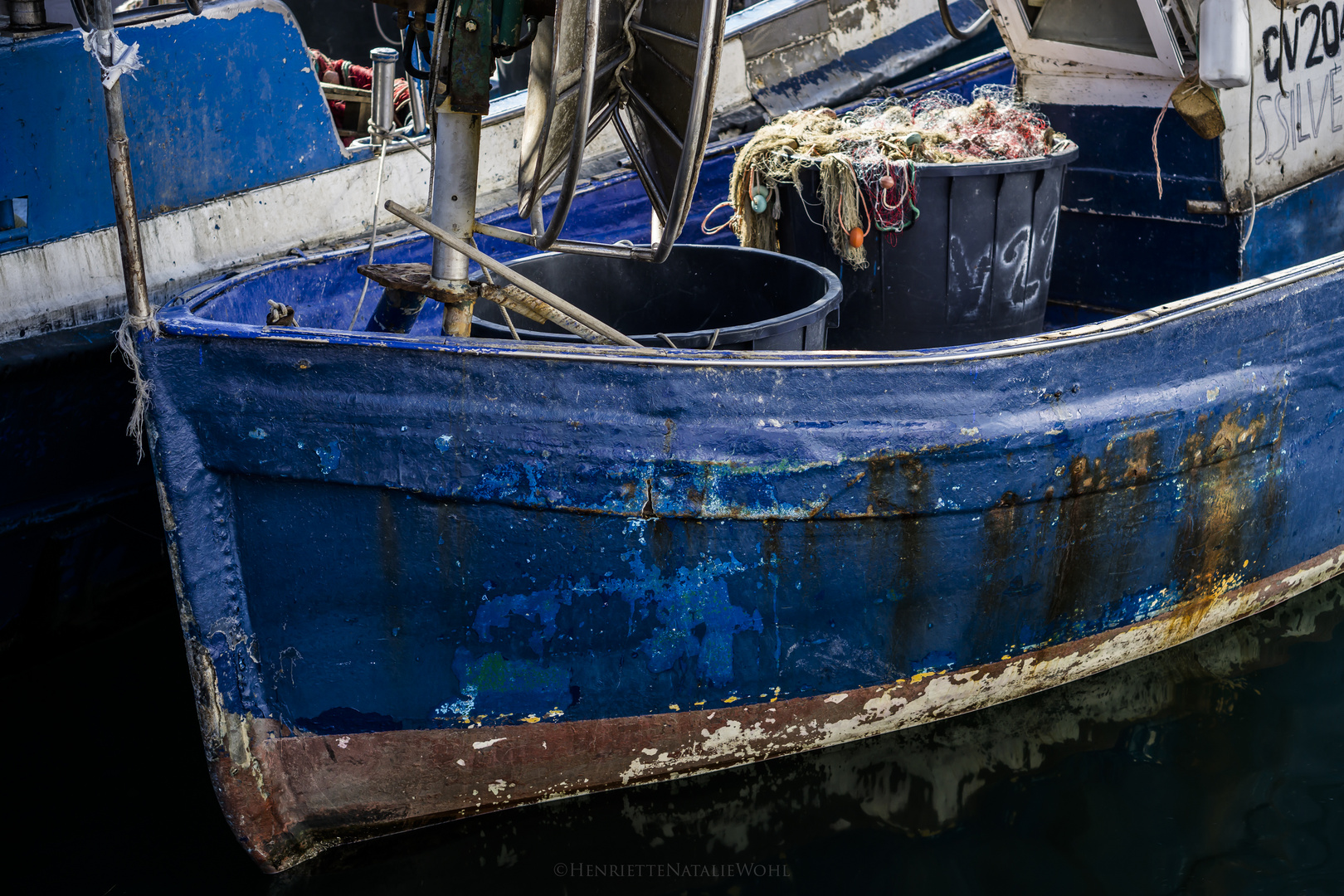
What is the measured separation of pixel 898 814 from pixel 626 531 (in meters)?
1.10

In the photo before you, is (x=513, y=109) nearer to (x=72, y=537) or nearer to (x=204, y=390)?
(x=72, y=537)

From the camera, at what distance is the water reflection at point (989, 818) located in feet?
9.18

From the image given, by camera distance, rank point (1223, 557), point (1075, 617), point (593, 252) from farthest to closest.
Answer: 1. point (1223, 557)
2. point (1075, 617)
3. point (593, 252)

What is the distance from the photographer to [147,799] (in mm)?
3227

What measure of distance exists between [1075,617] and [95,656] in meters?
3.17


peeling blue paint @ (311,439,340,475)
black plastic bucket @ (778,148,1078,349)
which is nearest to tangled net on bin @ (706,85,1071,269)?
black plastic bucket @ (778,148,1078,349)

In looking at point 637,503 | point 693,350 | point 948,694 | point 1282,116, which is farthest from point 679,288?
point 1282,116

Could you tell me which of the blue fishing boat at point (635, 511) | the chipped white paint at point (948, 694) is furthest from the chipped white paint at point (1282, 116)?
the chipped white paint at point (948, 694)

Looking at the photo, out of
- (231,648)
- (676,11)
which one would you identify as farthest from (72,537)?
(676,11)

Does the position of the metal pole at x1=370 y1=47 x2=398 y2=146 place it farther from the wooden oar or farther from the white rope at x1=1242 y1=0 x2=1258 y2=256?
the white rope at x1=1242 y1=0 x2=1258 y2=256

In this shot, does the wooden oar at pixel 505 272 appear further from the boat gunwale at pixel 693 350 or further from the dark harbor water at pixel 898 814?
the dark harbor water at pixel 898 814

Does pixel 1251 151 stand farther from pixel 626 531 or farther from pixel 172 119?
pixel 172 119

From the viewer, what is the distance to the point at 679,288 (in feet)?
12.0

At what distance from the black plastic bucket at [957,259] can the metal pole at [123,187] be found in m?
1.86
